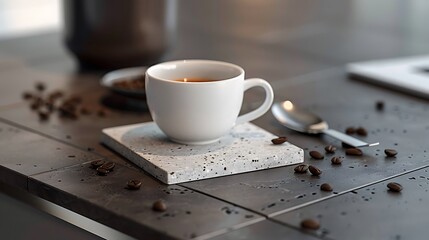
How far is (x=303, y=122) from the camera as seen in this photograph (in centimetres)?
147

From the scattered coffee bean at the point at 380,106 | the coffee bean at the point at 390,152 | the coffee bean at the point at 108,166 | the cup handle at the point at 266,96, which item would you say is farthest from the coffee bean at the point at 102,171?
the scattered coffee bean at the point at 380,106

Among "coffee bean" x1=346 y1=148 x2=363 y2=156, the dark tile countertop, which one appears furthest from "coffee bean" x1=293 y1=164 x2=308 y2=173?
"coffee bean" x1=346 y1=148 x2=363 y2=156

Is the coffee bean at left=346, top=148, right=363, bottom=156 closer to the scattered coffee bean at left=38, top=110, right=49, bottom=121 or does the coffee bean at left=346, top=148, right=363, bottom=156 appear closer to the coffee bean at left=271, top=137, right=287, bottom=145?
the coffee bean at left=271, top=137, right=287, bottom=145

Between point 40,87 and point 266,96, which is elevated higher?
point 266,96

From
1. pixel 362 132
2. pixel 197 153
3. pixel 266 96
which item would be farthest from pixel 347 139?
pixel 197 153

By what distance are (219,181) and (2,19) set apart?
2.80 metres

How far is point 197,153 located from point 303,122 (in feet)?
0.91

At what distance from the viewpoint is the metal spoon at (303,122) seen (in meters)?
1.39

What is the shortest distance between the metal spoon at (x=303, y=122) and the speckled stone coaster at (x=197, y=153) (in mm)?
106

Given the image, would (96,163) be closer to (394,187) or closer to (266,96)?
(266,96)

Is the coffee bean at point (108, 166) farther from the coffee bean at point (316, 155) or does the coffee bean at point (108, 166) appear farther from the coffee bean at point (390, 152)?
the coffee bean at point (390, 152)

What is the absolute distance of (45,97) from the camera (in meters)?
1.65

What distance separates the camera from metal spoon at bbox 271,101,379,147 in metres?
1.39

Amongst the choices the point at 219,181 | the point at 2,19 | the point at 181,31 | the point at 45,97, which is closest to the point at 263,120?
the point at 219,181
